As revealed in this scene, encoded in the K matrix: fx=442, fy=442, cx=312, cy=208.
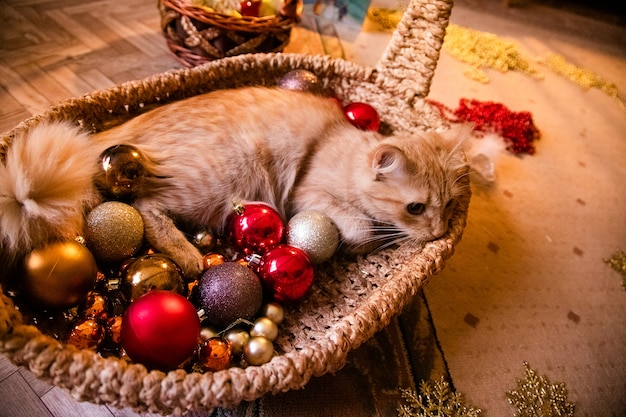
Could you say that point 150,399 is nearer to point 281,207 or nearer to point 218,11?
point 281,207

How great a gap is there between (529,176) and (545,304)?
0.64m

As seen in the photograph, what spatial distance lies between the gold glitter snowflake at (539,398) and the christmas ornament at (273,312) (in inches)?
23.2

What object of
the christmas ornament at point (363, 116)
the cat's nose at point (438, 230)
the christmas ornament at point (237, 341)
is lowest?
the christmas ornament at point (237, 341)

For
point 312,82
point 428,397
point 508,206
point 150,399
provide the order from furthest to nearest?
point 508,206
point 312,82
point 428,397
point 150,399

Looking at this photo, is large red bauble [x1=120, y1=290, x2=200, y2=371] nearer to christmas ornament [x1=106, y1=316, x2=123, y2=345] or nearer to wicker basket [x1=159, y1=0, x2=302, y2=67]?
christmas ornament [x1=106, y1=316, x2=123, y2=345]

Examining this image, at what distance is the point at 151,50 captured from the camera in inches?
74.0

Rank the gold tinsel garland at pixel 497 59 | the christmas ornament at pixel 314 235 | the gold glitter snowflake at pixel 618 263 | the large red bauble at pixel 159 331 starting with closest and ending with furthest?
the large red bauble at pixel 159 331 → the christmas ornament at pixel 314 235 → the gold glitter snowflake at pixel 618 263 → the gold tinsel garland at pixel 497 59

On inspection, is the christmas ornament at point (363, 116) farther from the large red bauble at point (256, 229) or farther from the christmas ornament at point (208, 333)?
the christmas ornament at point (208, 333)

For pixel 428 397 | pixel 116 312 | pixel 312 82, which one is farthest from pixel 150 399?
pixel 312 82

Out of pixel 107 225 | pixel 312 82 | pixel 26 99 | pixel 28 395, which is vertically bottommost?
pixel 28 395

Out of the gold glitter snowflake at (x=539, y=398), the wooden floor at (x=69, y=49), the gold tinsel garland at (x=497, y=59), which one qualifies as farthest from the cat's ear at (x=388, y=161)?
the gold tinsel garland at (x=497, y=59)

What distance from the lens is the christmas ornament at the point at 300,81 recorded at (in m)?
1.41

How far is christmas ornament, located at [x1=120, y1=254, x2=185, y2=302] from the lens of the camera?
35.8 inches

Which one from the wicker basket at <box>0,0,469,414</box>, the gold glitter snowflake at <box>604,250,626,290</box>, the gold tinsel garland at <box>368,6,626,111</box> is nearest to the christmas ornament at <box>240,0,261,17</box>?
the wicker basket at <box>0,0,469,414</box>
